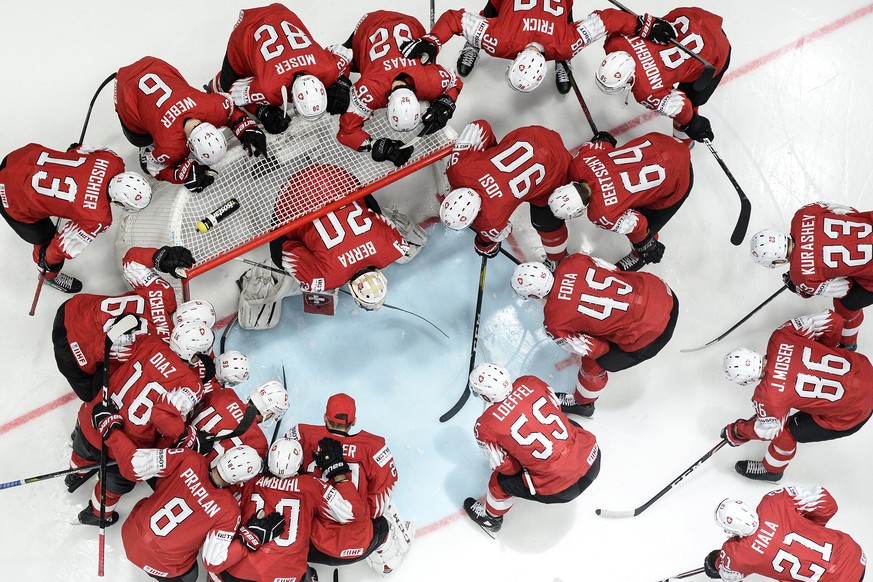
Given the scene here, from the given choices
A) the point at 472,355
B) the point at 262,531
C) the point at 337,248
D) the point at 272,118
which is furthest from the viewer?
the point at 472,355

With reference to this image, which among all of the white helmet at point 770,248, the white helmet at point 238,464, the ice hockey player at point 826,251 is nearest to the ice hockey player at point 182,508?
the white helmet at point 238,464

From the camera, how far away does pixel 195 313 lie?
4340mm

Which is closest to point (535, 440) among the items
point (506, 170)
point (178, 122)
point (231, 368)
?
point (506, 170)

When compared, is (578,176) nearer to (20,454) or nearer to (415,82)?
(415,82)

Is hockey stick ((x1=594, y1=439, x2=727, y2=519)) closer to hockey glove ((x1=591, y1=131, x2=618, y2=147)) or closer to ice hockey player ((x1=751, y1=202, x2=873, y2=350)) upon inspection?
ice hockey player ((x1=751, y1=202, x2=873, y2=350))

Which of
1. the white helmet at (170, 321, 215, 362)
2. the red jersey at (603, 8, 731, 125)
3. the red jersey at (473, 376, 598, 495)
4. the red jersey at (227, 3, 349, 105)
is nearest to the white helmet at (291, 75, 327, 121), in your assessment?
the red jersey at (227, 3, 349, 105)

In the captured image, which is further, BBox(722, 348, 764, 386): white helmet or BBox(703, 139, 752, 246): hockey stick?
BBox(703, 139, 752, 246): hockey stick

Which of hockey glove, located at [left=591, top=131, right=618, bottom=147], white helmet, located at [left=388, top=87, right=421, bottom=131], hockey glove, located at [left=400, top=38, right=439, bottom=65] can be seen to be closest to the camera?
white helmet, located at [left=388, top=87, right=421, bottom=131]

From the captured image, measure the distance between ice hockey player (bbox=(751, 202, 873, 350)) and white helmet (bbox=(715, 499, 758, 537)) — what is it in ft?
4.03

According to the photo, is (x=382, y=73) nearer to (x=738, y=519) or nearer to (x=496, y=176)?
(x=496, y=176)

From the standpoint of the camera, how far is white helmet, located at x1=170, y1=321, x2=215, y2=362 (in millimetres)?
4266

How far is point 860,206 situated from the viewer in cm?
546

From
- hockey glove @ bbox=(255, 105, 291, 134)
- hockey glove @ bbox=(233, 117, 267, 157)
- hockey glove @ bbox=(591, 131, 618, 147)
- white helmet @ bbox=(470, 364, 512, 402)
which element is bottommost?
white helmet @ bbox=(470, 364, 512, 402)

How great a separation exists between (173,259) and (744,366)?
2902mm
